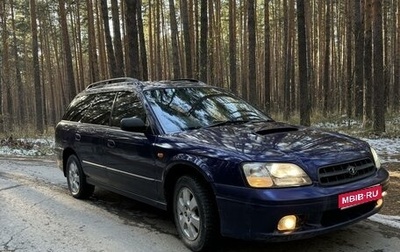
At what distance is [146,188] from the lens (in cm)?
507

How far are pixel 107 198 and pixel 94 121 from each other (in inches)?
52.0

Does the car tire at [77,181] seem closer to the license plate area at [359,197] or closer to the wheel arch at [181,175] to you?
the wheel arch at [181,175]

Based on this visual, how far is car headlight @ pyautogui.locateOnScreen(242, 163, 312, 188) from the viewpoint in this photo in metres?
3.74

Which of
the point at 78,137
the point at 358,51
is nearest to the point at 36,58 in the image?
the point at 358,51

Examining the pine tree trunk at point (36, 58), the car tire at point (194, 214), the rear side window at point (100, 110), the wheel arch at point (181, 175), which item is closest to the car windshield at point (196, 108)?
the wheel arch at point (181, 175)

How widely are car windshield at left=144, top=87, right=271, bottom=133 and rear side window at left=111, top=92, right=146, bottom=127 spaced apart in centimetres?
17

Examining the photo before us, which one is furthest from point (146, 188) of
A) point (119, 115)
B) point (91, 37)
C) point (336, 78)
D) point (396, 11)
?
point (336, 78)

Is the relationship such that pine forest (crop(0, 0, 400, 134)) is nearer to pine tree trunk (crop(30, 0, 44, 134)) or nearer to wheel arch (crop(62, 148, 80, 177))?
pine tree trunk (crop(30, 0, 44, 134))

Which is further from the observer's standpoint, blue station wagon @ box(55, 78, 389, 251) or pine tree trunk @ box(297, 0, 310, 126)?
pine tree trunk @ box(297, 0, 310, 126)

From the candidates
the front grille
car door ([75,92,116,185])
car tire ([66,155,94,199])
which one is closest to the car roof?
car door ([75,92,116,185])

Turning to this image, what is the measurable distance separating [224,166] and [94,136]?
9.08 ft

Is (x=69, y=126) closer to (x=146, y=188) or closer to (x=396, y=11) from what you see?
(x=146, y=188)

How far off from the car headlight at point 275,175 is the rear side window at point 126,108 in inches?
73.8

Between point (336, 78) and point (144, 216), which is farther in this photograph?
point (336, 78)
